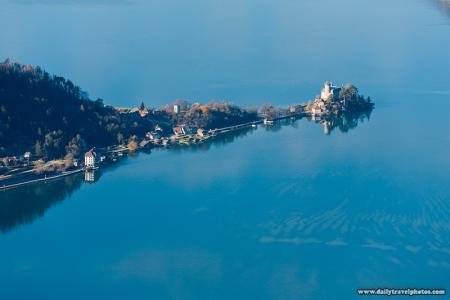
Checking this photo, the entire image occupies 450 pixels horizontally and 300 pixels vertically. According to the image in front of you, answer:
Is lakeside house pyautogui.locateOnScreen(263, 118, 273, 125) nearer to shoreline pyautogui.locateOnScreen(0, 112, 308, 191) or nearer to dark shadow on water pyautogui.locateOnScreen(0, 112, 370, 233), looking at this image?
shoreline pyautogui.locateOnScreen(0, 112, 308, 191)

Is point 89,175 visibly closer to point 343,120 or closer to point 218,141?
point 218,141

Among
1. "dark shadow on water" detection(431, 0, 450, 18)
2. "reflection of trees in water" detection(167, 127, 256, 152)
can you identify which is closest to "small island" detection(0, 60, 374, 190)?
"reflection of trees in water" detection(167, 127, 256, 152)

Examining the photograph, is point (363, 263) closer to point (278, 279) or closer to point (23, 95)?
point (278, 279)

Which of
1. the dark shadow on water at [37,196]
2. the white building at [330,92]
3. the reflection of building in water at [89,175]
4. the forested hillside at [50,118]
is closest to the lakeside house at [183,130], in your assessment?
the forested hillside at [50,118]

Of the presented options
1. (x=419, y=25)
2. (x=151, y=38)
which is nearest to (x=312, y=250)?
(x=151, y=38)

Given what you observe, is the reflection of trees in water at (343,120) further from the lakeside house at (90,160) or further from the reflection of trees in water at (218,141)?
the lakeside house at (90,160)
